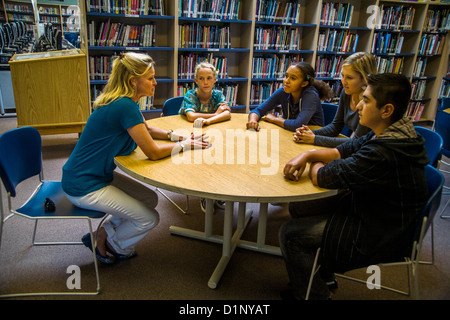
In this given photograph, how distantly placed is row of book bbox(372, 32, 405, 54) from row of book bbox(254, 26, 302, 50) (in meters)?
1.29

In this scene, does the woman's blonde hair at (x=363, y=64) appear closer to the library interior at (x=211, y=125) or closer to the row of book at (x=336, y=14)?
the library interior at (x=211, y=125)

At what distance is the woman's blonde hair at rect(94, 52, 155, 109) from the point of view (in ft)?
5.63

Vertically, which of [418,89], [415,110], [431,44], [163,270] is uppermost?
[431,44]

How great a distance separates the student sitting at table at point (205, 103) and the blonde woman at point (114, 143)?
64cm

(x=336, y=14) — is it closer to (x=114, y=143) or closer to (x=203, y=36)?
(x=203, y=36)

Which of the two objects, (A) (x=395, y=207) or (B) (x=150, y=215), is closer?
(A) (x=395, y=207)

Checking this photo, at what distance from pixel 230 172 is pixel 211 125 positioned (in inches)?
34.2

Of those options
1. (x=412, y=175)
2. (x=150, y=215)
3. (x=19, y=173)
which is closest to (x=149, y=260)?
(x=150, y=215)

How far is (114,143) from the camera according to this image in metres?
1.74

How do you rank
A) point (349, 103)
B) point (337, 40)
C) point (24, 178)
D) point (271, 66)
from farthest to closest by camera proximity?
point (337, 40)
point (271, 66)
point (349, 103)
point (24, 178)

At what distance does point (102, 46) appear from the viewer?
3891 millimetres

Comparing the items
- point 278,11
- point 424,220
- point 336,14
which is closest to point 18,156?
point 424,220
